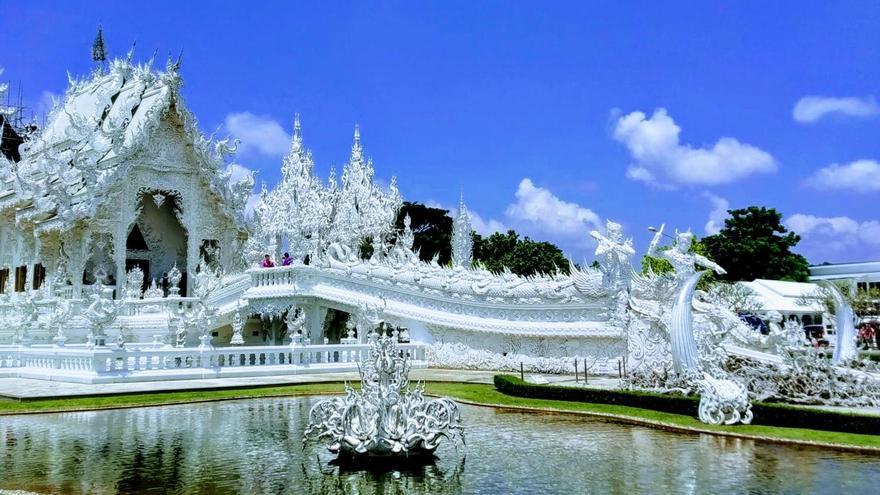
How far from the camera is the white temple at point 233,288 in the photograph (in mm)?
16594

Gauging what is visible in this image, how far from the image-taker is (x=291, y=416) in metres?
12.1

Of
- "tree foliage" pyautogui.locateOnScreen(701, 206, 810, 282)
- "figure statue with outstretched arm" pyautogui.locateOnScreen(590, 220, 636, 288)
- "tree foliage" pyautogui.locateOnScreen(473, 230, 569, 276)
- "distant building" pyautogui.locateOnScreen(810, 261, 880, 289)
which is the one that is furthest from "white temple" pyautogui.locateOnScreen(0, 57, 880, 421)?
"distant building" pyautogui.locateOnScreen(810, 261, 880, 289)

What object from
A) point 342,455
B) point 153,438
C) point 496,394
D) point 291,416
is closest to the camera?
point 342,455

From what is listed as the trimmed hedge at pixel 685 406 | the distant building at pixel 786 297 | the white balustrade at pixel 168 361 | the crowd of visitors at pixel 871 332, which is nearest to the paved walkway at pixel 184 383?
the white balustrade at pixel 168 361

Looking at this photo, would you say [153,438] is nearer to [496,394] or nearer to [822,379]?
[496,394]

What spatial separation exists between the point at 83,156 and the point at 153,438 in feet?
65.1

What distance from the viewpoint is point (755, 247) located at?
4738 centimetres

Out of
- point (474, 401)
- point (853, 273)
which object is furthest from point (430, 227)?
point (474, 401)

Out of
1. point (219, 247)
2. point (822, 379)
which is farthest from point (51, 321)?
point (822, 379)

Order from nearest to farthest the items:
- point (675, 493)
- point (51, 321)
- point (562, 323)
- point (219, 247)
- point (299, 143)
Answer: point (675, 493)
point (562, 323)
point (51, 321)
point (219, 247)
point (299, 143)

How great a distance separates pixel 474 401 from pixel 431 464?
18.4 feet

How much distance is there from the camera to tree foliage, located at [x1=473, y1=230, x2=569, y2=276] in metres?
46.2

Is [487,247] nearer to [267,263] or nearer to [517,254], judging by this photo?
[517,254]

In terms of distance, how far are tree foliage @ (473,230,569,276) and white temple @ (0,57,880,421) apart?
35.8ft
